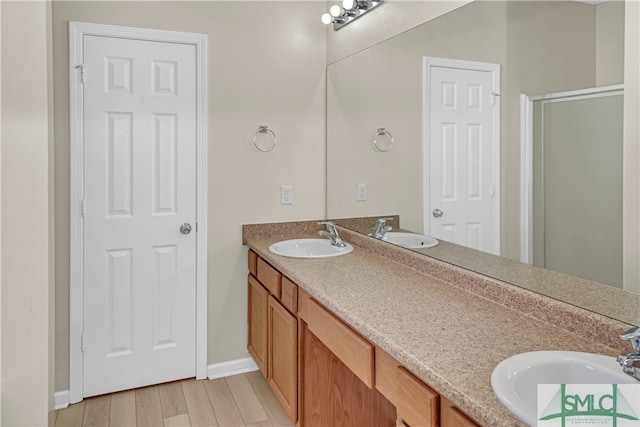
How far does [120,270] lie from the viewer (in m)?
2.62

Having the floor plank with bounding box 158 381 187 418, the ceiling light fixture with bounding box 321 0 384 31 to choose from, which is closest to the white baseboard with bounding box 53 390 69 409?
the floor plank with bounding box 158 381 187 418

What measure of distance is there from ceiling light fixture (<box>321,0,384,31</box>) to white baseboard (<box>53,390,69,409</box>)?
2503 millimetres

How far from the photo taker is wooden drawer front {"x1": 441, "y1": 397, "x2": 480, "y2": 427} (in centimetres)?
103

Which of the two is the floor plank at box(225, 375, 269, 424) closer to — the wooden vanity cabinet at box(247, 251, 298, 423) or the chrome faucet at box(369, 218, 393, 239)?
the wooden vanity cabinet at box(247, 251, 298, 423)

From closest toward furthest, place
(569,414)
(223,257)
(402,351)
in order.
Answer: (569,414) < (402,351) < (223,257)

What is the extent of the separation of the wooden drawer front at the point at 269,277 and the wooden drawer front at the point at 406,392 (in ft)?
3.21

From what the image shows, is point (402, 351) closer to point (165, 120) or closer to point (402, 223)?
point (402, 223)

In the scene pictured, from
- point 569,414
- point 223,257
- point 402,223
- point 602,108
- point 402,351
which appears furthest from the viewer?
point 223,257

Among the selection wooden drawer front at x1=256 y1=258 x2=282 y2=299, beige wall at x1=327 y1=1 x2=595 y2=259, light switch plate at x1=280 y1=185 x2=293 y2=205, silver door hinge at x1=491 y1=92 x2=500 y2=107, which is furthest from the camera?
light switch plate at x1=280 y1=185 x2=293 y2=205

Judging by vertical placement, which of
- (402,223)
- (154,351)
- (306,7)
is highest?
(306,7)

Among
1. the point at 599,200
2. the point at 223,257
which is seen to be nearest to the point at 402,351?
the point at 599,200

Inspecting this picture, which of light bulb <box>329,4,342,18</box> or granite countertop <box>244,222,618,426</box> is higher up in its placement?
light bulb <box>329,4,342,18</box>

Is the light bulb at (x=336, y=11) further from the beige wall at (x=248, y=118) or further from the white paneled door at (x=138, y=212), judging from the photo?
the white paneled door at (x=138, y=212)

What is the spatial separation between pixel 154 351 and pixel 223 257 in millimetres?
665
